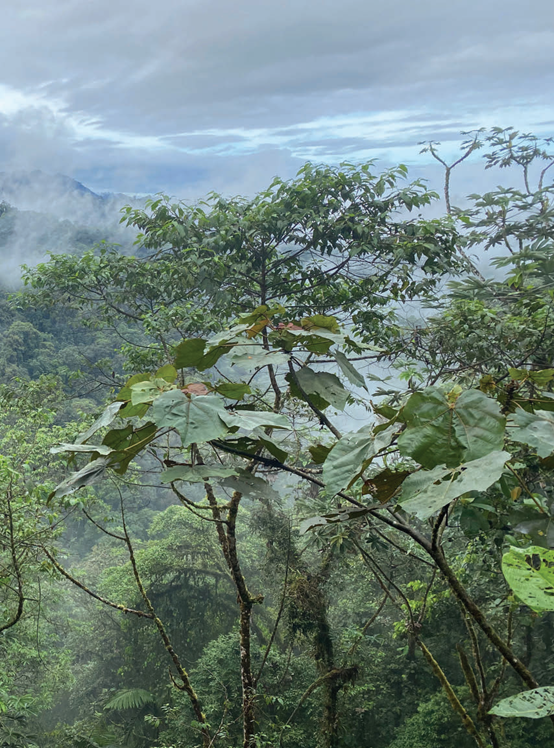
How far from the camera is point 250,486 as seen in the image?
0.55 m

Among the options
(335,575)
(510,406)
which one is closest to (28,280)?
(510,406)

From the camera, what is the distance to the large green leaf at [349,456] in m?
0.40

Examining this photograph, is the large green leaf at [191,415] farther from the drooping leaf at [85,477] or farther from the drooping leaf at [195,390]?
the drooping leaf at [85,477]

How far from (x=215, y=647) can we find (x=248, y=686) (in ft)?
16.1

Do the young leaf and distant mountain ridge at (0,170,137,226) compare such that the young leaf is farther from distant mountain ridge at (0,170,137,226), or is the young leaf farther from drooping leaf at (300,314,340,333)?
distant mountain ridge at (0,170,137,226)

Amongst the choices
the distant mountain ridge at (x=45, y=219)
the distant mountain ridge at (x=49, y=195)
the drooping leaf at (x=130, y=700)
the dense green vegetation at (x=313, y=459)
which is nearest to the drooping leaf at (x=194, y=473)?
the dense green vegetation at (x=313, y=459)

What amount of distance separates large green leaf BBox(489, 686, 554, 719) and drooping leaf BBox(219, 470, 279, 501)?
30 cm

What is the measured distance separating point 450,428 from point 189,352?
0.97 ft

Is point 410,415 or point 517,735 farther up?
point 410,415

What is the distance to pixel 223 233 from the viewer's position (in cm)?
252

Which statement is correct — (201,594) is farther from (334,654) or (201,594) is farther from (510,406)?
(510,406)

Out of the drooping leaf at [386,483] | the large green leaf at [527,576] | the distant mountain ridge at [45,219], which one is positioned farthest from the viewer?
the distant mountain ridge at [45,219]

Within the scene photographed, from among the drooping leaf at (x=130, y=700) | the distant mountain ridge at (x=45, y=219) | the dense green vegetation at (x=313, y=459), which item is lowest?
the drooping leaf at (x=130, y=700)

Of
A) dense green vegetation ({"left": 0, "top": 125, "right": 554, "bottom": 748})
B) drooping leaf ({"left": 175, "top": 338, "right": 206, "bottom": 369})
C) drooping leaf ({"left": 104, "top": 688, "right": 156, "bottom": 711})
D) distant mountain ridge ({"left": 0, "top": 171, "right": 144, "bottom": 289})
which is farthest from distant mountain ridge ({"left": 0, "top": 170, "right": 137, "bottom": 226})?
drooping leaf ({"left": 175, "top": 338, "right": 206, "bottom": 369})
